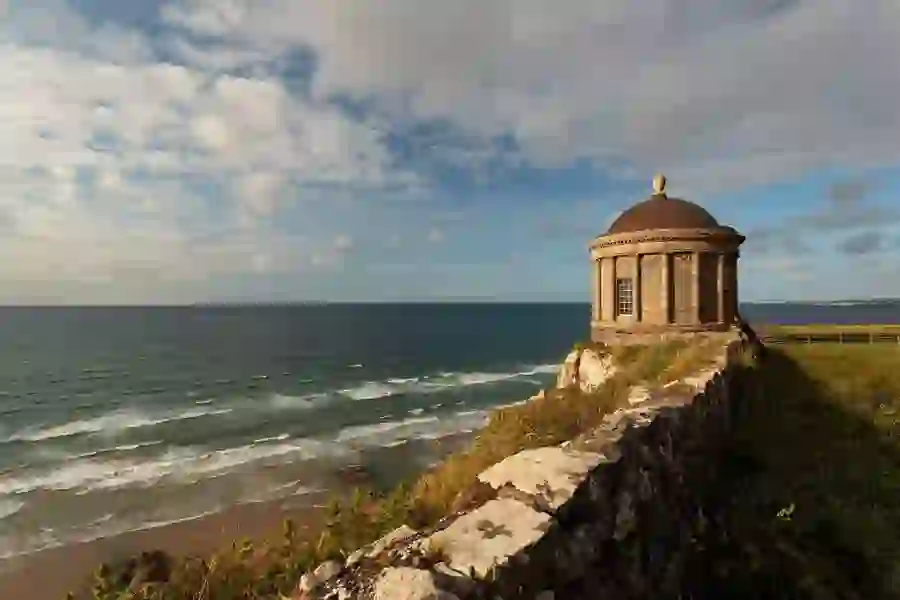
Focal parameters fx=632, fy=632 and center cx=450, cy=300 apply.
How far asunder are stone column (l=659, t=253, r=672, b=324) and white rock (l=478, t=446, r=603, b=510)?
17.8 metres

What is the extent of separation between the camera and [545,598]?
3832 millimetres

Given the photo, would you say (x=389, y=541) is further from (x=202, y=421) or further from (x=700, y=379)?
(x=202, y=421)

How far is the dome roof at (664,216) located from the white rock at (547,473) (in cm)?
1827

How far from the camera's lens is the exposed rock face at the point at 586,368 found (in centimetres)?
1989

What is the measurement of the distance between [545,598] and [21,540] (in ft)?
73.4

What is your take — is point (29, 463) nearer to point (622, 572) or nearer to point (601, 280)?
point (601, 280)

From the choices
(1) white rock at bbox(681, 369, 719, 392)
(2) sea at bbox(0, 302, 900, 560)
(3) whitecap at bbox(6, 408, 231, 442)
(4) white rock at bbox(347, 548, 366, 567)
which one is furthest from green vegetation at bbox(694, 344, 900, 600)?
A: (3) whitecap at bbox(6, 408, 231, 442)

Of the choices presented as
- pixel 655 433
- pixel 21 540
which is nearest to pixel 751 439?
pixel 655 433

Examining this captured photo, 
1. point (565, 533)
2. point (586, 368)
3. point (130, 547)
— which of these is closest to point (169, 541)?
point (130, 547)

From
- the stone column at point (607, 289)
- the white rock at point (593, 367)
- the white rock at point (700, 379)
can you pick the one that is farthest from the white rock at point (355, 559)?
the stone column at point (607, 289)

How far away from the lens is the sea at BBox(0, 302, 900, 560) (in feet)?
77.3

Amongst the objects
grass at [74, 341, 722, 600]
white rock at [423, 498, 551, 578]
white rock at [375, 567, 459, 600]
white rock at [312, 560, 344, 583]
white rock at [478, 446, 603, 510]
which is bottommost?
grass at [74, 341, 722, 600]

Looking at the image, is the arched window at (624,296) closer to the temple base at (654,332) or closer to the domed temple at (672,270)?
the domed temple at (672,270)

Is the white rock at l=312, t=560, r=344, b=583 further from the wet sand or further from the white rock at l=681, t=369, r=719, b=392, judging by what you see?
the wet sand
